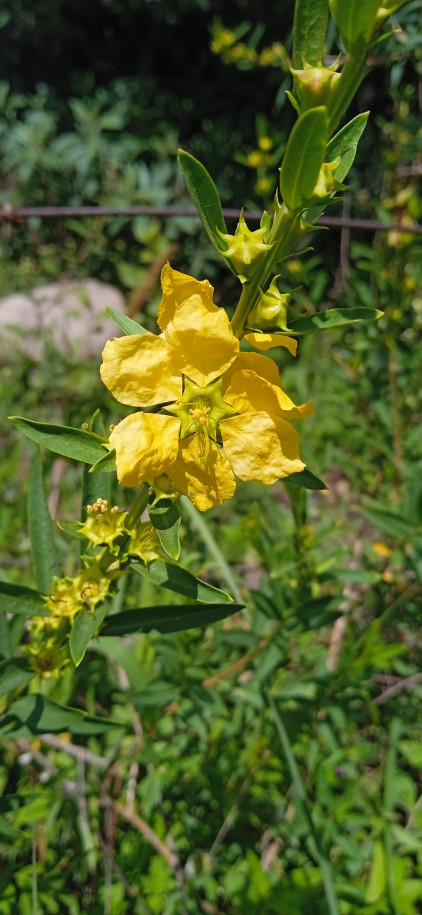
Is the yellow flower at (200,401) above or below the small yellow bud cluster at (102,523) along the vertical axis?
above

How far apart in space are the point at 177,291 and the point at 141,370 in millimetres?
114

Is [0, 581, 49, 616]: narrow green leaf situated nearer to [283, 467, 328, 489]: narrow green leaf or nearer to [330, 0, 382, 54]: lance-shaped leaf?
[283, 467, 328, 489]: narrow green leaf

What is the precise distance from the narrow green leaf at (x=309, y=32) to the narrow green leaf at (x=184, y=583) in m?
0.68

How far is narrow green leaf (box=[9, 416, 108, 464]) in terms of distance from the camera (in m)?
0.90

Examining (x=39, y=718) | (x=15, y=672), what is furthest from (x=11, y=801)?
(x=15, y=672)

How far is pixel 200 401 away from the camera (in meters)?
0.86

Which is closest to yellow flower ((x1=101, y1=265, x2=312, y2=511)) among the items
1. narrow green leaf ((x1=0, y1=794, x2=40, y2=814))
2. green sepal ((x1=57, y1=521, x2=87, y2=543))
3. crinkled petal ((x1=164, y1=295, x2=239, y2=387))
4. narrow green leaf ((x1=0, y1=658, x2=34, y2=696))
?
crinkled petal ((x1=164, y1=295, x2=239, y2=387))

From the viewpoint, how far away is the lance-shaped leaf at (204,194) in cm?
81

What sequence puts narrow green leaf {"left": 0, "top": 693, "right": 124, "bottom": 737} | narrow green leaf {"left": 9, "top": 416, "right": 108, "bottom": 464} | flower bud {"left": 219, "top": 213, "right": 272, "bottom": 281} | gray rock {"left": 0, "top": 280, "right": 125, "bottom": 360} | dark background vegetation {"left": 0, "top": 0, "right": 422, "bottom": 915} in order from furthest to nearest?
gray rock {"left": 0, "top": 280, "right": 125, "bottom": 360}, dark background vegetation {"left": 0, "top": 0, "right": 422, "bottom": 915}, narrow green leaf {"left": 0, "top": 693, "right": 124, "bottom": 737}, narrow green leaf {"left": 9, "top": 416, "right": 108, "bottom": 464}, flower bud {"left": 219, "top": 213, "right": 272, "bottom": 281}

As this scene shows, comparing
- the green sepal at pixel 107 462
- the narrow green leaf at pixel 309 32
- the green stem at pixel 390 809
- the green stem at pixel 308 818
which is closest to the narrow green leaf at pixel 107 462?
the green sepal at pixel 107 462

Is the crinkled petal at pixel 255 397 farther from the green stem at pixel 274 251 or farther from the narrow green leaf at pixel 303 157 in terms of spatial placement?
the narrow green leaf at pixel 303 157

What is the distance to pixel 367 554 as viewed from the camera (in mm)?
2393

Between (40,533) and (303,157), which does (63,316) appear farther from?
(303,157)

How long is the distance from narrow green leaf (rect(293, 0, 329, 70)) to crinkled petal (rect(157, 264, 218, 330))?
0.27 metres
